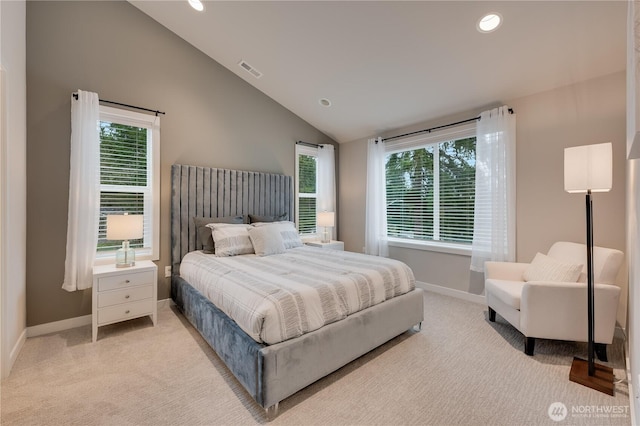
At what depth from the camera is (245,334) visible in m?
1.79

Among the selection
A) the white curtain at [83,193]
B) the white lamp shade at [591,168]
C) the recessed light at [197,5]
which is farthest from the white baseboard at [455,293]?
the recessed light at [197,5]

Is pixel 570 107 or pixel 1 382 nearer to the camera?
pixel 1 382

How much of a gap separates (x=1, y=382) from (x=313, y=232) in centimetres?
390

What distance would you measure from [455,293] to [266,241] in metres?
2.66

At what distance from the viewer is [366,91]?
3.69 meters

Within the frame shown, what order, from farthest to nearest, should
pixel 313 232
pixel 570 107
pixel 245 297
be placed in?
pixel 313 232
pixel 570 107
pixel 245 297

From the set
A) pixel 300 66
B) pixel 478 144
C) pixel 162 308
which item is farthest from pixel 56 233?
pixel 478 144

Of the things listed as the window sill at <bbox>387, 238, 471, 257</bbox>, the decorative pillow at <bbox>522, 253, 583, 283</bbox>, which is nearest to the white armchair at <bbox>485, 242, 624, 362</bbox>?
the decorative pillow at <bbox>522, 253, 583, 283</bbox>

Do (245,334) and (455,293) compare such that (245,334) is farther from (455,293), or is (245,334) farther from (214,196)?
(455,293)

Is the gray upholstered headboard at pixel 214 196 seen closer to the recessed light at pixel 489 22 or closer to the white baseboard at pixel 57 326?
the white baseboard at pixel 57 326

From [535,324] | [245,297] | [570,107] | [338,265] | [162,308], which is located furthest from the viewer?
[162,308]

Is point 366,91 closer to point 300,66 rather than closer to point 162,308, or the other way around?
point 300,66

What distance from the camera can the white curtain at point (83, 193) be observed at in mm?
2664

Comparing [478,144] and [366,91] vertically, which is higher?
[366,91]
